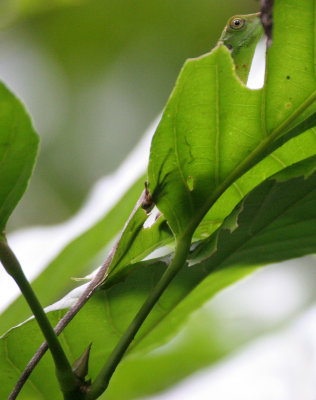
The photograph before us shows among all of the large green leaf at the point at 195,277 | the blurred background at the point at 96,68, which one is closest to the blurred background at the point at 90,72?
the blurred background at the point at 96,68

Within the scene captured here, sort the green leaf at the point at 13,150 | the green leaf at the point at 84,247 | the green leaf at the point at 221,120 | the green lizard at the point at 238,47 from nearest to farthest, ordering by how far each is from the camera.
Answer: the green leaf at the point at 13,150 < the green leaf at the point at 221,120 < the green lizard at the point at 238,47 < the green leaf at the point at 84,247

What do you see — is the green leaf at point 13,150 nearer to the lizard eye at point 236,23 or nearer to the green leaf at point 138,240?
the green leaf at point 138,240

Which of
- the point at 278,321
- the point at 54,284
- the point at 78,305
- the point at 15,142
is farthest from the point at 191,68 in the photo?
the point at 278,321

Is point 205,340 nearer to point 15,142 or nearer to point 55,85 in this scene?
point 15,142

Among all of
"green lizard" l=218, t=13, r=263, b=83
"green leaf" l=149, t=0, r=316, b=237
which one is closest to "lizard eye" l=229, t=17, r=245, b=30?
"green lizard" l=218, t=13, r=263, b=83

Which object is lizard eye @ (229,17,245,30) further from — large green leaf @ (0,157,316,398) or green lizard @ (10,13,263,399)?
large green leaf @ (0,157,316,398)

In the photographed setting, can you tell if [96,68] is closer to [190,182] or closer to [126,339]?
[190,182]

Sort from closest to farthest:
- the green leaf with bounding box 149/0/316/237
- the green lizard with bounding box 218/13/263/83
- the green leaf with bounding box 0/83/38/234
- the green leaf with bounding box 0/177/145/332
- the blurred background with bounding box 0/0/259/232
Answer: the green leaf with bounding box 0/83/38/234 < the green leaf with bounding box 149/0/316/237 < the green lizard with bounding box 218/13/263/83 < the green leaf with bounding box 0/177/145/332 < the blurred background with bounding box 0/0/259/232
